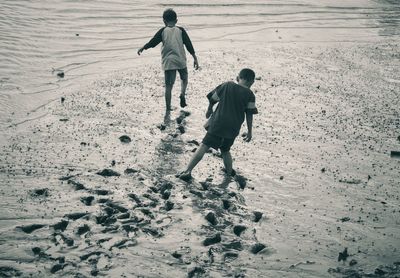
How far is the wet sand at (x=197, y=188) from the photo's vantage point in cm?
434

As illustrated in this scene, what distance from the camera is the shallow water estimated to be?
8695mm

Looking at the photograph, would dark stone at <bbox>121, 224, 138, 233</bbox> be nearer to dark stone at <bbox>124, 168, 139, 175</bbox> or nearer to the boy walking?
dark stone at <bbox>124, 168, 139, 175</bbox>

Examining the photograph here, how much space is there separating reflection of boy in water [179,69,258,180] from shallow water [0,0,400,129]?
313cm

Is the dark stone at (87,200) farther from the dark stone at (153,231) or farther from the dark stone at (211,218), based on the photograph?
the dark stone at (211,218)

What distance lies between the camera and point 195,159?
5641 mm

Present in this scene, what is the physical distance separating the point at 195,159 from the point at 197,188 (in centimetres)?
33

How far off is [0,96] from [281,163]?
4.59 meters

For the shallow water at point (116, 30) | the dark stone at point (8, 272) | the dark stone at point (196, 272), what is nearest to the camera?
the dark stone at point (8, 272)

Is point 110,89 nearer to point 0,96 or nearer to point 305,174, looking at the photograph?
point 0,96

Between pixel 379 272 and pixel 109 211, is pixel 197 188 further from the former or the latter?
pixel 379 272

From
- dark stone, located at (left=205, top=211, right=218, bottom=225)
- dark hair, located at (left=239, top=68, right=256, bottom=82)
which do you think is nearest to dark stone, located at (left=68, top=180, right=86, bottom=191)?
dark stone, located at (left=205, top=211, right=218, bottom=225)

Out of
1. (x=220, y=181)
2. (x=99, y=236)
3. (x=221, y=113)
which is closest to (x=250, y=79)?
(x=221, y=113)

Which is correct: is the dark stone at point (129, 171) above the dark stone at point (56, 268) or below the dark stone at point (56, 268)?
above

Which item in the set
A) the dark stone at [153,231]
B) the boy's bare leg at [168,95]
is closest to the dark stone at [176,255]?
the dark stone at [153,231]
